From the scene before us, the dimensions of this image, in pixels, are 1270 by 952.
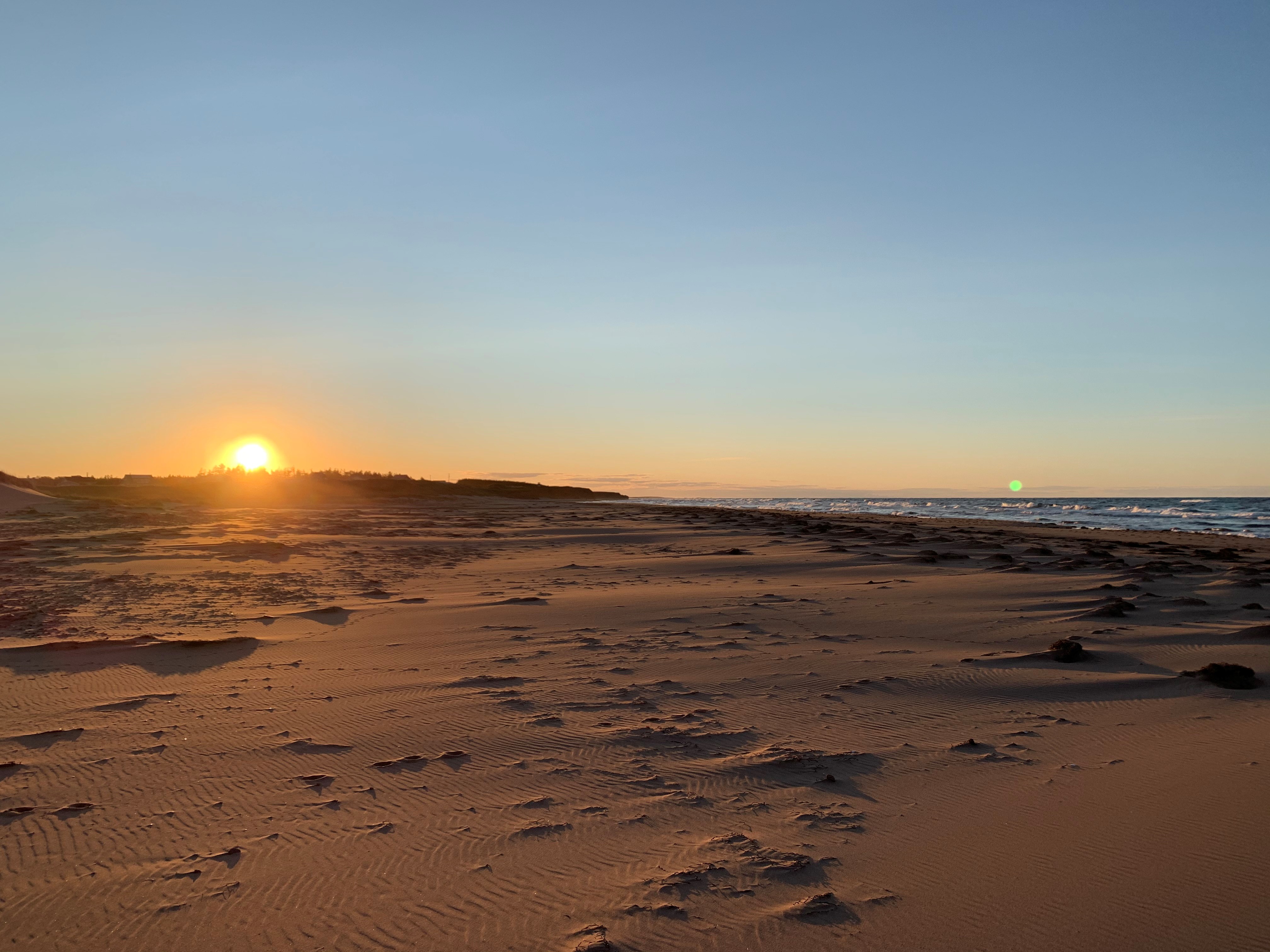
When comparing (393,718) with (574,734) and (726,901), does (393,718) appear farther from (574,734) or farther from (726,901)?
(726,901)

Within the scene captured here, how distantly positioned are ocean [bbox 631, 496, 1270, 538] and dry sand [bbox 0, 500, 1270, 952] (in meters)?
22.1

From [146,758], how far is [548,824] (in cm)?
203

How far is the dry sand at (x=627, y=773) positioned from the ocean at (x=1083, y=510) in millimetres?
22109

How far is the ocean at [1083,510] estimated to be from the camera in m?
28.6

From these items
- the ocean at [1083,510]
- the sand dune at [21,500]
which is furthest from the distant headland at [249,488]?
the ocean at [1083,510]

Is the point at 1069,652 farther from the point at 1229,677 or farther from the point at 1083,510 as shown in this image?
the point at 1083,510

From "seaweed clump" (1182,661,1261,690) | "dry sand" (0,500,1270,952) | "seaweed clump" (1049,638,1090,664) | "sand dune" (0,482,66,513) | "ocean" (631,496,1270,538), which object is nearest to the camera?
"dry sand" (0,500,1270,952)

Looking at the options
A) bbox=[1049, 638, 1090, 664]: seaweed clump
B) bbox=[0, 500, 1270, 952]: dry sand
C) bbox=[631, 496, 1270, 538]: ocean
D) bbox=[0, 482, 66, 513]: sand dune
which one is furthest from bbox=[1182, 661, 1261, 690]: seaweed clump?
bbox=[631, 496, 1270, 538]: ocean

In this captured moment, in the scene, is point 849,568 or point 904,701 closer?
point 904,701

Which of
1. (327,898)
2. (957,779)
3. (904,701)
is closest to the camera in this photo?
(327,898)

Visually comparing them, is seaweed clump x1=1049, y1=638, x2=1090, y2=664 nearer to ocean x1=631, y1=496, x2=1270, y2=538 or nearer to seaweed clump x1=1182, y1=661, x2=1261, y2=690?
seaweed clump x1=1182, y1=661, x2=1261, y2=690

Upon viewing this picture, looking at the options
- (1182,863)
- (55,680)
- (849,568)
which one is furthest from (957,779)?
(849,568)

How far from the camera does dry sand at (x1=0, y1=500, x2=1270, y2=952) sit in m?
2.51

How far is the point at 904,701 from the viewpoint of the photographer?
15.7ft
